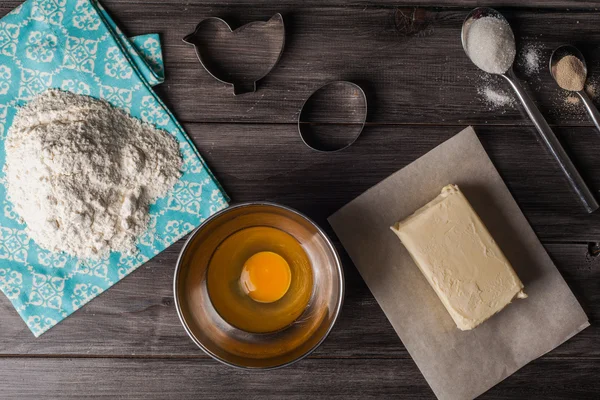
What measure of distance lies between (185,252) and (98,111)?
30 cm

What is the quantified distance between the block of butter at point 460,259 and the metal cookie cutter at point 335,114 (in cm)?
18

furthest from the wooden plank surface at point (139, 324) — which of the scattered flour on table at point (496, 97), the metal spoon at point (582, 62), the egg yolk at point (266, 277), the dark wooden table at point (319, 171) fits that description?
the metal spoon at point (582, 62)

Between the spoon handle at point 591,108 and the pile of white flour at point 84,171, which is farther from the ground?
the spoon handle at point 591,108

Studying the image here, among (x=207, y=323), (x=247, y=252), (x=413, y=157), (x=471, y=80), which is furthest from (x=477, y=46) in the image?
(x=207, y=323)

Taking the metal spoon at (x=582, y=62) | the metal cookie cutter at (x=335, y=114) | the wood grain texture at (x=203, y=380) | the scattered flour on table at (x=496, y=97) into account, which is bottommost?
the wood grain texture at (x=203, y=380)

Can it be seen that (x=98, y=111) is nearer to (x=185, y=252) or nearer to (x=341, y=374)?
(x=185, y=252)

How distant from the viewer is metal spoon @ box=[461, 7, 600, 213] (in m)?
0.79

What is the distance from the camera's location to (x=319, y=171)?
2.56 ft

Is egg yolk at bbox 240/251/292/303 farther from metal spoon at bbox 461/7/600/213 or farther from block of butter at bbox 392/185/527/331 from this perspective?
metal spoon at bbox 461/7/600/213

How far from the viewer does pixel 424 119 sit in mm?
794

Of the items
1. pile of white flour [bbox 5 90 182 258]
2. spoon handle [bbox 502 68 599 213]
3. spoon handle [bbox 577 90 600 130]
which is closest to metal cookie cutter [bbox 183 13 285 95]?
pile of white flour [bbox 5 90 182 258]

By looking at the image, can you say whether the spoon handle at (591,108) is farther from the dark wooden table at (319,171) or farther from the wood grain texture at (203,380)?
the wood grain texture at (203,380)

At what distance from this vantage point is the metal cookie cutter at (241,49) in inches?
30.7

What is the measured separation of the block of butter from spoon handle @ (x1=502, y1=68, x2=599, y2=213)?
0.63ft
